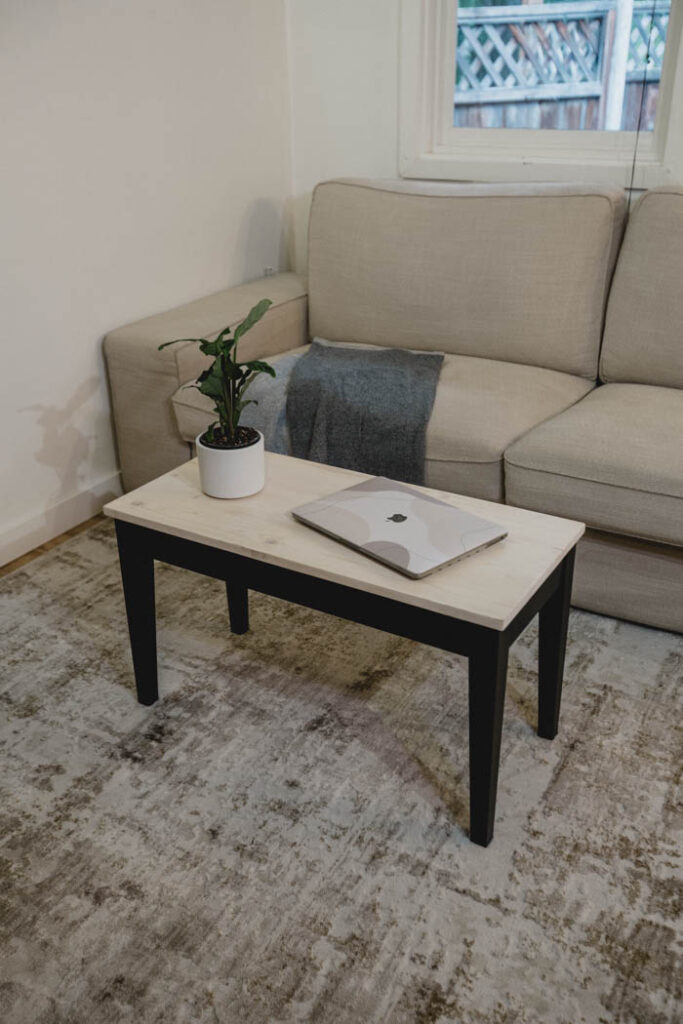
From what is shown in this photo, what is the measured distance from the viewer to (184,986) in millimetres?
1314

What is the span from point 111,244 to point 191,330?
0.34m

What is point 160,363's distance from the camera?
8.16 ft

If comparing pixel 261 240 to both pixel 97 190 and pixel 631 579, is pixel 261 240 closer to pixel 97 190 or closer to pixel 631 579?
pixel 97 190

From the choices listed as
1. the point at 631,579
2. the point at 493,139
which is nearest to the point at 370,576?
the point at 631,579

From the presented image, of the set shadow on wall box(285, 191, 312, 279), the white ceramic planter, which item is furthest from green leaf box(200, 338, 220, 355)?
shadow on wall box(285, 191, 312, 279)

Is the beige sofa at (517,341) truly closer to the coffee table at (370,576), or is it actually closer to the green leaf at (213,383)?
the coffee table at (370,576)

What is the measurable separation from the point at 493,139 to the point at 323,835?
2.30 meters

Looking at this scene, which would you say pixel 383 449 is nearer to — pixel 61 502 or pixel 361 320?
pixel 361 320

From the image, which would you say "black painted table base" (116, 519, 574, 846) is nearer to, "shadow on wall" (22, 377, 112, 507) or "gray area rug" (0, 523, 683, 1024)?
"gray area rug" (0, 523, 683, 1024)

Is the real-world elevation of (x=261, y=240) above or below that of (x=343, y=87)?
below

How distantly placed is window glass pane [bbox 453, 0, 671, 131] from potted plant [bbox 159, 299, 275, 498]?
5.38ft

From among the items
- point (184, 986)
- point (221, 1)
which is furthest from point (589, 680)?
point (221, 1)

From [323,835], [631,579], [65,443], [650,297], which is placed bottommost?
[323,835]

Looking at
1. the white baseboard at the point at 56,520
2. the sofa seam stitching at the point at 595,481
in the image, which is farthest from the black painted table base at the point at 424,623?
the white baseboard at the point at 56,520
